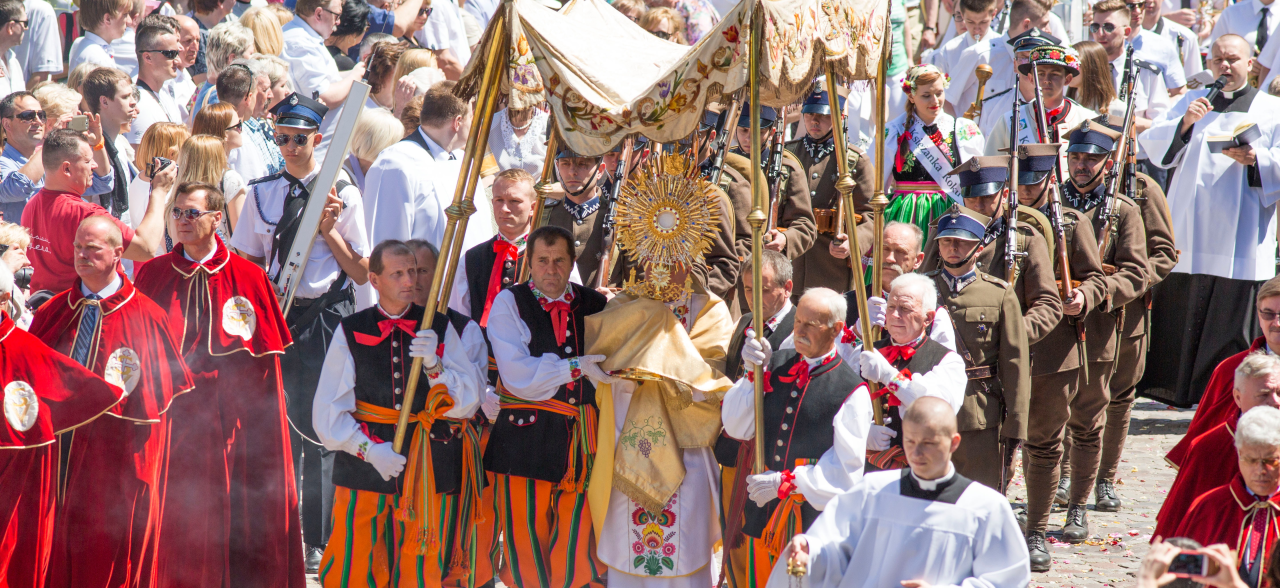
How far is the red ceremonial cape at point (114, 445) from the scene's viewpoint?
16.2 ft

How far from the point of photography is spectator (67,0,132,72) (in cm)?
883

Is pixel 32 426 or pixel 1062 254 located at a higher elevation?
pixel 1062 254

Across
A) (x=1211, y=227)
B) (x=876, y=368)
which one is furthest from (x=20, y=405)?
(x=1211, y=227)

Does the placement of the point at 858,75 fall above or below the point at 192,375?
above

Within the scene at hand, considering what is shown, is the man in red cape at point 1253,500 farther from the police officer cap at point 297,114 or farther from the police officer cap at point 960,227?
the police officer cap at point 297,114

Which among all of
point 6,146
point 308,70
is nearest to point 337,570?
point 6,146

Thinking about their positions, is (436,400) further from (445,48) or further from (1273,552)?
(445,48)

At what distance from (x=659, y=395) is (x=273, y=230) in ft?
6.51

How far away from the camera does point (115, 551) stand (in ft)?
16.5

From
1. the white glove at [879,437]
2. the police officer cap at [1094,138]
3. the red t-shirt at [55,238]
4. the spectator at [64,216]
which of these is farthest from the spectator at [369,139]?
the police officer cap at [1094,138]

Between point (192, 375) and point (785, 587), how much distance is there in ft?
8.08

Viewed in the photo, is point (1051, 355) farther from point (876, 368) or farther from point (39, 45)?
point (39, 45)

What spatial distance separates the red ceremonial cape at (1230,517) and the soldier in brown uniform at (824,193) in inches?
124

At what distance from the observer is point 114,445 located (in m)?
5.01
